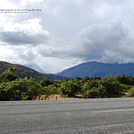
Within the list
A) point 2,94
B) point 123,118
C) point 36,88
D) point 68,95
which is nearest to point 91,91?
point 68,95

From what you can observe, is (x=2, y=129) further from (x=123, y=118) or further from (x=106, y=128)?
(x=123, y=118)

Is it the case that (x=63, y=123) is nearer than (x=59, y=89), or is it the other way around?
(x=63, y=123)

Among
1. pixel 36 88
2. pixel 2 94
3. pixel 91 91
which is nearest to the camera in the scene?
pixel 2 94

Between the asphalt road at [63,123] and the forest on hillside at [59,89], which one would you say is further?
the forest on hillside at [59,89]

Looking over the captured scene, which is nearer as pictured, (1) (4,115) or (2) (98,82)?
(1) (4,115)

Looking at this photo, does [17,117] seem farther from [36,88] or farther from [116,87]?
[116,87]

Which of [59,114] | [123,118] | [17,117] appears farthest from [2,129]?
[123,118]

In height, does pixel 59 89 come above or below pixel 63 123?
above

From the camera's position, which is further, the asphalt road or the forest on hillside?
the forest on hillside

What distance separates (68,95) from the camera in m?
23.0

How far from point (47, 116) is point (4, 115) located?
190 centimetres

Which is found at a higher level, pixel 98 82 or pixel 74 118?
pixel 98 82

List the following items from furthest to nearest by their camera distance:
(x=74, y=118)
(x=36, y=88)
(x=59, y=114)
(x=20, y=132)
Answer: (x=36, y=88)
(x=59, y=114)
(x=74, y=118)
(x=20, y=132)

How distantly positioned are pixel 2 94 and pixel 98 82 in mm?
14815
